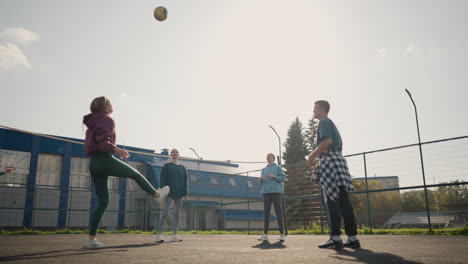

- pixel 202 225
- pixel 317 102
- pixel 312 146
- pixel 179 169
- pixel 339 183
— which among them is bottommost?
pixel 202 225

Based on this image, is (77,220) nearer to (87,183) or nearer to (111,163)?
(87,183)

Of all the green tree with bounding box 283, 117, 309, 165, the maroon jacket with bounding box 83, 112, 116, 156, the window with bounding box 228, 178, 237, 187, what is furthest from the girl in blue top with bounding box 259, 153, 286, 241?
the green tree with bounding box 283, 117, 309, 165

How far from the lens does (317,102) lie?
4.69 metres

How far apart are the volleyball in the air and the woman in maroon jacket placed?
18.5ft

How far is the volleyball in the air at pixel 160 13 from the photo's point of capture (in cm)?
940

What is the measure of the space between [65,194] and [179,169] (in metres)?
19.4

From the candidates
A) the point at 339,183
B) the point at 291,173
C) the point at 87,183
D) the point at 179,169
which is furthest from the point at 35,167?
the point at 339,183

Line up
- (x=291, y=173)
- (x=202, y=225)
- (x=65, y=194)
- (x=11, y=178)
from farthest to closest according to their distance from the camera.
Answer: (x=202, y=225)
(x=65, y=194)
(x=11, y=178)
(x=291, y=173)

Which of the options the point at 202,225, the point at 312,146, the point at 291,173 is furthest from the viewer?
the point at 312,146

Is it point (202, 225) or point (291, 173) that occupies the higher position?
point (291, 173)

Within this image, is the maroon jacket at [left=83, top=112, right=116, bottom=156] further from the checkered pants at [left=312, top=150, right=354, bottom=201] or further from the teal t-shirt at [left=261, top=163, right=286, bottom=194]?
the teal t-shirt at [left=261, top=163, right=286, bottom=194]

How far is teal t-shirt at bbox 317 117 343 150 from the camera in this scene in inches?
171

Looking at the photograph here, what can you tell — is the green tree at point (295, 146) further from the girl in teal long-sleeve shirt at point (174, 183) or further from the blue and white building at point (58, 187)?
the girl in teal long-sleeve shirt at point (174, 183)

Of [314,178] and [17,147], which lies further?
[17,147]
